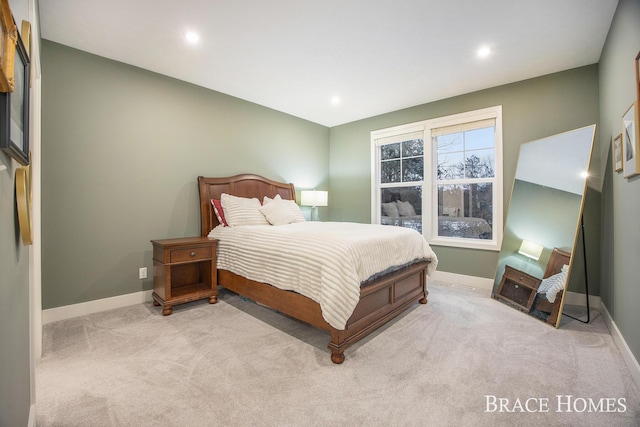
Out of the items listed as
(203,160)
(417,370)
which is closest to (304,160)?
(203,160)

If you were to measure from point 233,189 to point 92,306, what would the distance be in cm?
198

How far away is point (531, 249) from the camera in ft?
9.97

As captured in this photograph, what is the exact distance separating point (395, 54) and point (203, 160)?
261 centimetres

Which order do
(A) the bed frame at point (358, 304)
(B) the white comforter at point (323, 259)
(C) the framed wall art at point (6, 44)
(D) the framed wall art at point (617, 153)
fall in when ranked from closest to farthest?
(C) the framed wall art at point (6, 44)
(B) the white comforter at point (323, 259)
(A) the bed frame at point (358, 304)
(D) the framed wall art at point (617, 153)

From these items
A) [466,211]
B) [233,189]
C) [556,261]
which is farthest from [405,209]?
[233,189]

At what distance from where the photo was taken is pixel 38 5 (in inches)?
86.4

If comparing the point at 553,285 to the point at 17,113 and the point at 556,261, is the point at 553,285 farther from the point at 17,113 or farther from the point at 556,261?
the point at 17,113

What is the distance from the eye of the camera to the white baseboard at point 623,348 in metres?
1.76

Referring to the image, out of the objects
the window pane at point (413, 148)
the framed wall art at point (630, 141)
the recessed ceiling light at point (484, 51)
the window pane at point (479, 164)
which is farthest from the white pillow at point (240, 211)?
the framed wall art at point (630, 141)

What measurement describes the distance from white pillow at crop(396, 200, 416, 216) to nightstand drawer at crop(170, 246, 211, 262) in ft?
9.86

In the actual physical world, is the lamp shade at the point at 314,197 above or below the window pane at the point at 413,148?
below

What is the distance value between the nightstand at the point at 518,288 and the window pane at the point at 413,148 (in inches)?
81.0

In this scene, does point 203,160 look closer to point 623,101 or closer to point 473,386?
point 473,386

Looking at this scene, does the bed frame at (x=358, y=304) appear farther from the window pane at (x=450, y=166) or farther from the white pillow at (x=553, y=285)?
the window pane at (x=450, y=166)
